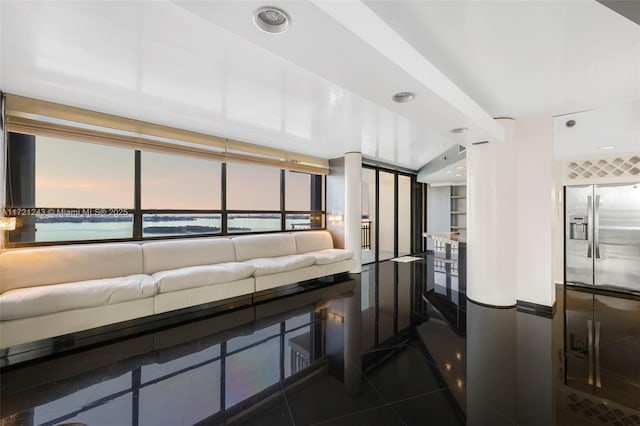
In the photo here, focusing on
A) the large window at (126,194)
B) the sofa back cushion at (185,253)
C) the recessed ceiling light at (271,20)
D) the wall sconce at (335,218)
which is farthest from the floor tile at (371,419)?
the wall sconce at (335,218)

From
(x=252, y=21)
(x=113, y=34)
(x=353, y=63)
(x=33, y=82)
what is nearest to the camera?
(x=252, y=21)

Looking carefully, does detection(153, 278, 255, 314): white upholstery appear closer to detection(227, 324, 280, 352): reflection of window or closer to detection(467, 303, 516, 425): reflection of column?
detection(227, 324, 280, 352): reflection of window

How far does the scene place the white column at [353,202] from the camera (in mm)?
5223

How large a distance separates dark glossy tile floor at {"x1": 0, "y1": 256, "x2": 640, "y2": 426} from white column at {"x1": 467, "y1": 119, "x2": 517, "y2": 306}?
0.95ft

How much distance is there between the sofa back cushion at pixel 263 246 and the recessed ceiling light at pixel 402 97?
3.13m

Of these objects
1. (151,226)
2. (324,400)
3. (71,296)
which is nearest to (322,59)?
(324,400)

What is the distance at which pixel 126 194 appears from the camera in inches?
137

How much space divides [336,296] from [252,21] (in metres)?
3.52

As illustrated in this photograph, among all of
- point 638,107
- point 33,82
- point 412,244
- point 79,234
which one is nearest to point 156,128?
point 33,82

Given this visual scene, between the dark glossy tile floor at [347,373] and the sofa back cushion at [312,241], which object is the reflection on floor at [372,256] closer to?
the sofa back cushion at [312,241]

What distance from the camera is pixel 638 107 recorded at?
283cm

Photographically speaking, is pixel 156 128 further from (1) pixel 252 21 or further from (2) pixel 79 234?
(1) pixel 252 21

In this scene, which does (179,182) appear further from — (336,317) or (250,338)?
(336,317)

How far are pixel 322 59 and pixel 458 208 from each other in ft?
25.8
